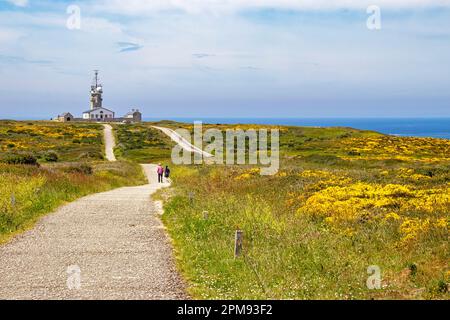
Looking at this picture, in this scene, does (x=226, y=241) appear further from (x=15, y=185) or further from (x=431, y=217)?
(x=15, y=185)

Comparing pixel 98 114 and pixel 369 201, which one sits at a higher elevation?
pixel 98 114

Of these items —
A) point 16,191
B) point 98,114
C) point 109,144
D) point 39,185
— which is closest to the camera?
point 16,191

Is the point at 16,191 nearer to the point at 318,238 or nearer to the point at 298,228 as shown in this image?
the point at 298,228

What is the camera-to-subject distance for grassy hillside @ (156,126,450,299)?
1058 cm

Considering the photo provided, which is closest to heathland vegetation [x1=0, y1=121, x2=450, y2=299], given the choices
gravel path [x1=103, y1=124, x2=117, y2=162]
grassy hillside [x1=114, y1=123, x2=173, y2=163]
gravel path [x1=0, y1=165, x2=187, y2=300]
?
gravel path [x1=0, y1=165, x2=187, y2=300]

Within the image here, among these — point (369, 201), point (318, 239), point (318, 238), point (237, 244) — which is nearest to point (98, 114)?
point (369, 201)

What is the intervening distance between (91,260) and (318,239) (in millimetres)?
5704

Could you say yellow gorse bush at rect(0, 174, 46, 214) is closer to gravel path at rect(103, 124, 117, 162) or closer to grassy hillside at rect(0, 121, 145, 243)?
grassy hillside at rect(0, 121, 145, 243)

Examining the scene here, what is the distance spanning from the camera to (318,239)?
1411 centimetres

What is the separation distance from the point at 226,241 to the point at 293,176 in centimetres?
1539

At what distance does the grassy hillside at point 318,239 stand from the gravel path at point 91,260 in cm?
65

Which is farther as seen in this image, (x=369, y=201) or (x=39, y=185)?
(x=39, y=185)

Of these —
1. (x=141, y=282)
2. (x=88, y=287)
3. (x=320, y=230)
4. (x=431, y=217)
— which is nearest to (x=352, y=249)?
(x=320, y=230)
